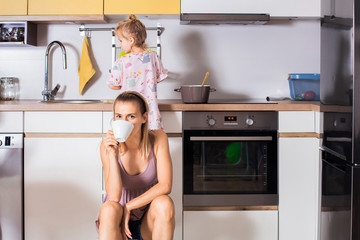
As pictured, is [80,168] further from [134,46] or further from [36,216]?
[134,46]

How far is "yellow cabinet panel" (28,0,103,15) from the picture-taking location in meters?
2.97

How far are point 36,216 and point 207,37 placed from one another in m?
1.59

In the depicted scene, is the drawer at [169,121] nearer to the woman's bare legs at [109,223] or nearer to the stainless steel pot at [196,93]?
the stainless steel pot at [196,93]

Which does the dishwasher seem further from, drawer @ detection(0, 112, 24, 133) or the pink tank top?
the pink tank top

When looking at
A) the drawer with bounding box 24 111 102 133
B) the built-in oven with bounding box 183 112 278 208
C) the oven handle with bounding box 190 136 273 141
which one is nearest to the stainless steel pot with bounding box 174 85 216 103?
the built-in oven with bounding box 183 112 278 208

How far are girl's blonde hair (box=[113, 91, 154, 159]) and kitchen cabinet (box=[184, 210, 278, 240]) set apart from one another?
66 centimetres

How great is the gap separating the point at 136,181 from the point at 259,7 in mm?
1442

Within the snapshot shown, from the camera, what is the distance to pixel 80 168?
2668mm

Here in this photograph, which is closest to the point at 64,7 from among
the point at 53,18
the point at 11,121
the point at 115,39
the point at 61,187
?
the point at 53,18

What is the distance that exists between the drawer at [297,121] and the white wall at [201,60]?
0.64 meters

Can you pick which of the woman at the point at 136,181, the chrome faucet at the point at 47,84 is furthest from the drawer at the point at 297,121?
the chrome faucet at the point at 47,84

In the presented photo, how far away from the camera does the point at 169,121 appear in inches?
104

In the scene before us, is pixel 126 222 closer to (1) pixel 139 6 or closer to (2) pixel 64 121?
(2) pixel 64 121

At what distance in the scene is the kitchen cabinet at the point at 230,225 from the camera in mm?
2674
